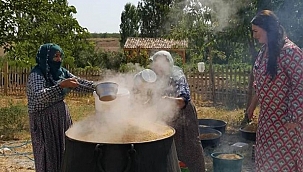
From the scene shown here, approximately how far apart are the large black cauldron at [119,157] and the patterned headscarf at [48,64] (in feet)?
3.89

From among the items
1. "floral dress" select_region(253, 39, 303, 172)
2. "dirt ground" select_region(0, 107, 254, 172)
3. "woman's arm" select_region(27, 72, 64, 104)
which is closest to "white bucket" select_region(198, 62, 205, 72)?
"dirt ground" select_region(0, 107, 254, 172)

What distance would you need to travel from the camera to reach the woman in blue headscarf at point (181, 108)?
369cm

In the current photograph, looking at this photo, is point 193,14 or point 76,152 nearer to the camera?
point 76,152

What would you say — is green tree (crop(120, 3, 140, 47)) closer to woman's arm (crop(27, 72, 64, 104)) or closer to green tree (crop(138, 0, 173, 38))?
green tree (crop(138, 0, 173, 38))

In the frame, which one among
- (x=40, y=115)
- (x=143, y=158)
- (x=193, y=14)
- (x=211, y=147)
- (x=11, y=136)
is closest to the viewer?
(x=143, y=158)

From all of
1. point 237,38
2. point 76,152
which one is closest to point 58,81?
point 76,152

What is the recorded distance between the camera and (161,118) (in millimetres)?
3602

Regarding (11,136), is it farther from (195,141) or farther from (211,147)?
(195,141)

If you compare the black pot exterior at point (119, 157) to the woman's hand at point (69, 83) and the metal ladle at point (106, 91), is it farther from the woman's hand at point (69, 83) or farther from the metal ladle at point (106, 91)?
the woman's hand at point (69, 83)

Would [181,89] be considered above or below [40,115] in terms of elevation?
above

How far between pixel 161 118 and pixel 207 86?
824 centimetres

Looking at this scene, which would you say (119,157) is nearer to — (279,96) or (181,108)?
(279,96)

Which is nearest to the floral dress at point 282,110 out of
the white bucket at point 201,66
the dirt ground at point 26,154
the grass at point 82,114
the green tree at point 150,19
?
the dirt ground at point 26,154

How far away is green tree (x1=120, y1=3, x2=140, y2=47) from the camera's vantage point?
37.5 metres
